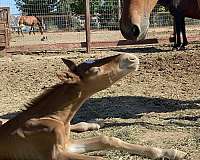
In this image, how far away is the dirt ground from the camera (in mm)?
5078

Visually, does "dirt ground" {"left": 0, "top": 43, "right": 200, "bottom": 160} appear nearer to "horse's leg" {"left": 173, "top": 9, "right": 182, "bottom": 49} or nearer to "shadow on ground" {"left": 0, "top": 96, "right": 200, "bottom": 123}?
"shadow on ground" {"left": 0, "top": 96, "right": 200, "bottom": 123}

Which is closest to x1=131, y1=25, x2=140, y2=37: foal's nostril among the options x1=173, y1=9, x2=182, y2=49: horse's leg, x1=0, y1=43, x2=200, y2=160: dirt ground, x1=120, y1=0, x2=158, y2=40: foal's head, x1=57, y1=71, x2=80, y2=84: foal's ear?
x1=120, y1=0, x2=158, y2=40: foal's head

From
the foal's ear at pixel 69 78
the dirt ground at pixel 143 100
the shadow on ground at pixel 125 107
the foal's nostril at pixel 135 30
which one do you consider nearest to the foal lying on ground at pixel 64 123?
the foal's ear at pixel 69 78

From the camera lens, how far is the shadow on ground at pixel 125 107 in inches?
249

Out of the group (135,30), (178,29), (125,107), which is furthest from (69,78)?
(178,29)

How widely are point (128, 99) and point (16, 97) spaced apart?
1730 millimetres

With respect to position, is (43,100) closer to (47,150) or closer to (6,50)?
(47,150)

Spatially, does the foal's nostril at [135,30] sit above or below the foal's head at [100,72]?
above

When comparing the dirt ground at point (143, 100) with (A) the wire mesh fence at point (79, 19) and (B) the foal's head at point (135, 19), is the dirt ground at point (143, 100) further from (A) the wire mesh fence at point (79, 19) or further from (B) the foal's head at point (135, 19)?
(A) the wire mesh fence at point (79, 19)

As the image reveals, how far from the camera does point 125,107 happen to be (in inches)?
264

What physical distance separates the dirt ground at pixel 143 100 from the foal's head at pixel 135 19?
3.22ft

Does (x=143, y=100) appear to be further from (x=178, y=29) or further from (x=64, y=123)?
(x=178, y=29)

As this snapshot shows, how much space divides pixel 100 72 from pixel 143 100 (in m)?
3.28

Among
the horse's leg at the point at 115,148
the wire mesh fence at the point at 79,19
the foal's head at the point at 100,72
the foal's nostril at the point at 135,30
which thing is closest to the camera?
the foal's head at the point at 100,72
